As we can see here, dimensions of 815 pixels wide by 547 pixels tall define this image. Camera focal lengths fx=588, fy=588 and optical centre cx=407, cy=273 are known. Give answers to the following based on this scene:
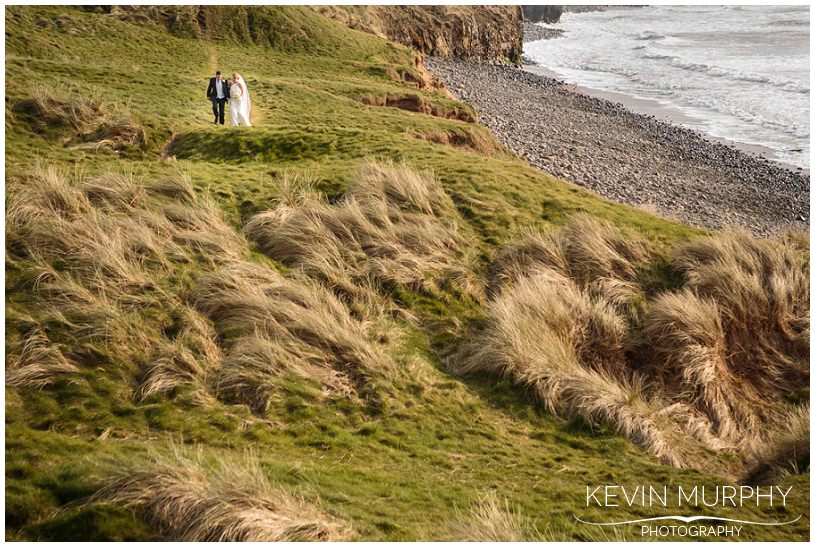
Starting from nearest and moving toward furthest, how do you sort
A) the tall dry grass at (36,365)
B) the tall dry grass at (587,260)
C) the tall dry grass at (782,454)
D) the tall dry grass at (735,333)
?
the tall dry grass at (36,365)
the tall dry grass at (782,454)
the tall dry grass at (735,333)
the tall dry grass at (587,260)

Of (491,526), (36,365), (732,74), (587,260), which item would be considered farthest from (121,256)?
(732,74)

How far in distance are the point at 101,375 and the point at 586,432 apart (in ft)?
19.3

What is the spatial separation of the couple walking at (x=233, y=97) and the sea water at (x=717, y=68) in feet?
89.0

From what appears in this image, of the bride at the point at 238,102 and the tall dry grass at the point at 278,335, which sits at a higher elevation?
the bride at the point at 238,102

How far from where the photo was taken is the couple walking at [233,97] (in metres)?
18.8

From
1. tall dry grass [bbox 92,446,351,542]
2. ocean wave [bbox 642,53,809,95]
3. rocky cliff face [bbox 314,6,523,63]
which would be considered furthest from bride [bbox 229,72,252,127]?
ocean wave [bbox 642,53,809,95]

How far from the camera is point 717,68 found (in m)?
55.1

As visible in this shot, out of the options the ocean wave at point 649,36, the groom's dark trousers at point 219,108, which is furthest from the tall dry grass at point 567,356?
the ocean wave at point 649,36

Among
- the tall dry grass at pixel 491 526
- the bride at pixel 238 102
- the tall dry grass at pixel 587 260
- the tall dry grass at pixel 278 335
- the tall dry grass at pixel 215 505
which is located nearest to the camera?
the tall dry grass at pixel 215 505

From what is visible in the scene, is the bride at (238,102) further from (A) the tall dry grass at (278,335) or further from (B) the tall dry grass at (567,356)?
(B) the tall dry grass at (567,356)

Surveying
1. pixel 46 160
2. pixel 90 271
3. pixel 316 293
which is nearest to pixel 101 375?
pixel 90 271

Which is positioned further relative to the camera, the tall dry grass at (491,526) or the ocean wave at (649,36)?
the ocean wave at (649,36)

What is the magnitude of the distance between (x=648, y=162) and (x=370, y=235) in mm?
22541

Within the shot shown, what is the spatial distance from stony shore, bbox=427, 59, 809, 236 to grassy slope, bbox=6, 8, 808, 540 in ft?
22.1
